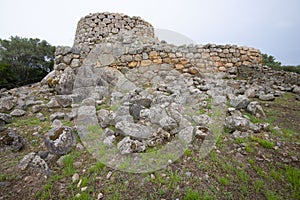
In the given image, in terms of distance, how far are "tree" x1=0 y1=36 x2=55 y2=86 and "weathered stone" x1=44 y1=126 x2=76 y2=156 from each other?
15.1 m

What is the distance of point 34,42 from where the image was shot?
1681 centimetres

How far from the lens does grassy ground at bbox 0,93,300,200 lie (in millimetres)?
1740

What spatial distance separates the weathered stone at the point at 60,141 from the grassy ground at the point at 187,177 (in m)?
0.14

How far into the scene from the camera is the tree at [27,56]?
14891 mm

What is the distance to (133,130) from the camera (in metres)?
2.56

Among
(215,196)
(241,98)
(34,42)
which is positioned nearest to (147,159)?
(215,196)

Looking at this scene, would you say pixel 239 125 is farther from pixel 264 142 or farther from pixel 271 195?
pixel 271 195

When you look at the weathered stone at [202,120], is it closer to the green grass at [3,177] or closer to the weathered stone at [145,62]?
the green grass at [3,177]

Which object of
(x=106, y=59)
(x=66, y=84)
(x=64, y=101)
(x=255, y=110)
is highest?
(x=106, y=59)

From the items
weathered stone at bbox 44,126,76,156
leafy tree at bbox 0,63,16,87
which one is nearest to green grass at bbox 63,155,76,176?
weathered stone at bbox 44,126,76,156

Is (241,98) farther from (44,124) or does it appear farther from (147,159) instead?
(44,124)

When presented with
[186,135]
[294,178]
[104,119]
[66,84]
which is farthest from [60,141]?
[294,178]

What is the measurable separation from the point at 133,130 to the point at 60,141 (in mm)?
1053

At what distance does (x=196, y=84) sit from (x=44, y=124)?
14.2ft
